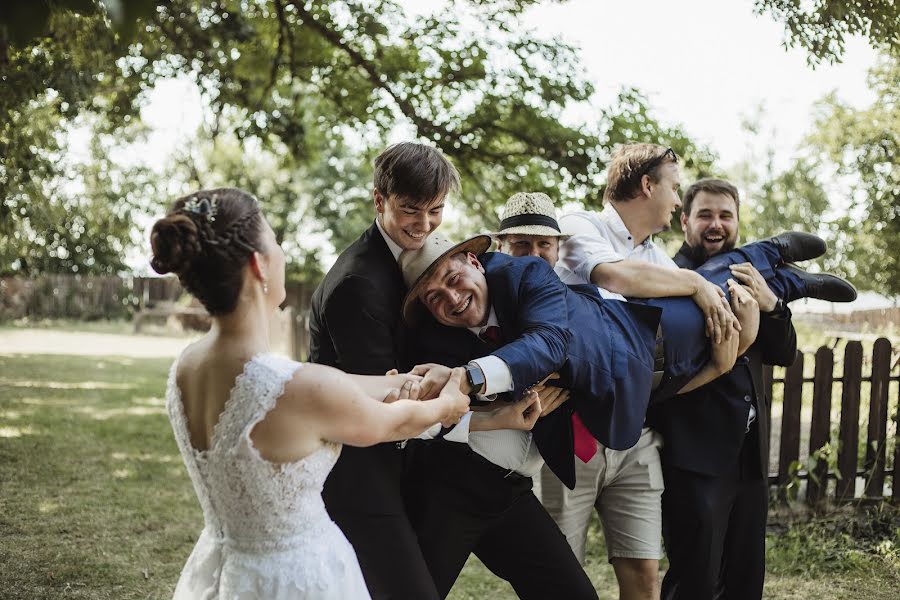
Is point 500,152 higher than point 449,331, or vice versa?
point 500,152

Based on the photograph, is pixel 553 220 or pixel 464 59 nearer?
pixel 553 220

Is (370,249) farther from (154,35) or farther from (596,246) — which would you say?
(154,35)

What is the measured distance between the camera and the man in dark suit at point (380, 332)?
2902mm

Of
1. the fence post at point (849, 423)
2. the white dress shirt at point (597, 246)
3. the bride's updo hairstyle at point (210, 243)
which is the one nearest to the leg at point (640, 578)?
the white dress shirt at point (597, 246)

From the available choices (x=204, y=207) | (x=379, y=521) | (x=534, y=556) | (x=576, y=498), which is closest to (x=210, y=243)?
(x=204, y=207)

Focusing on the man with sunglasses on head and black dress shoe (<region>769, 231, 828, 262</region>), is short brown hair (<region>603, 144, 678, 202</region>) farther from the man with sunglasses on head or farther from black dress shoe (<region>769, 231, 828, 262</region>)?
black dress shoe (<region>769, 231, 828, 262</region>)

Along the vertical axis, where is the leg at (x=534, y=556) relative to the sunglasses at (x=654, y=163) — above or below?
below

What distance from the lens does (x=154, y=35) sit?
33.4 ft

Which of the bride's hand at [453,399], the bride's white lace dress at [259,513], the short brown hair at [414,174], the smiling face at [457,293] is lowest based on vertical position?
the bride's white lace dress at [259,513]

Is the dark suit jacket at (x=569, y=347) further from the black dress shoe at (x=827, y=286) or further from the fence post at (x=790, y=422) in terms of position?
the fence post at (x=790, y=422)

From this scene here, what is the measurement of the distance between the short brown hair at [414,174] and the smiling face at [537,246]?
33.4 inches

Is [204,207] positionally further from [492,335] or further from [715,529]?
[715,529]

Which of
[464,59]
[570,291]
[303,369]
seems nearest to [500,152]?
[464,59]

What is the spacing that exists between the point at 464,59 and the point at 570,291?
6.35 meters
